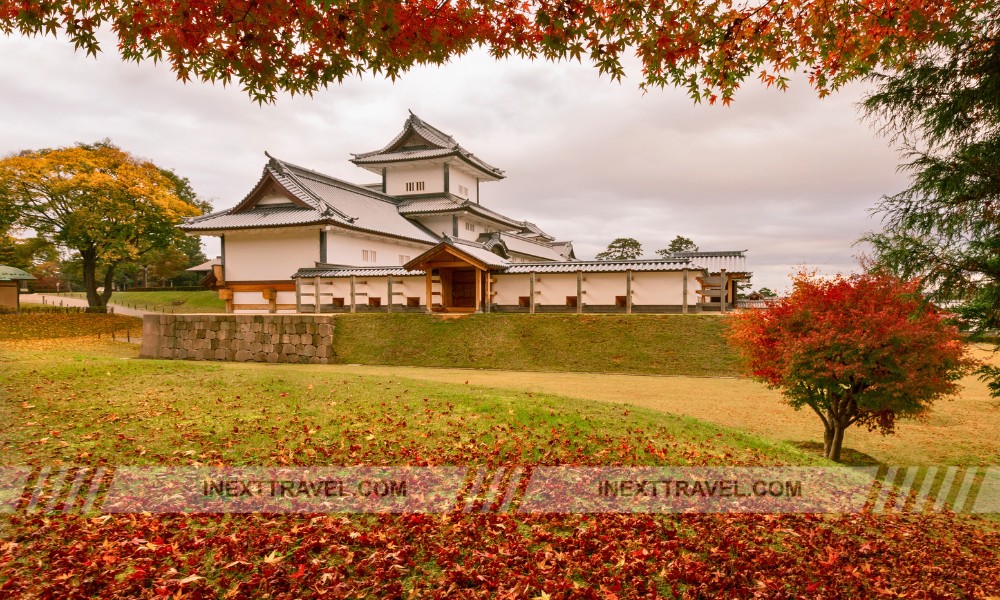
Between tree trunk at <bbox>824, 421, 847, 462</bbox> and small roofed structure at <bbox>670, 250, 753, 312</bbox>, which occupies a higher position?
small roofed structure at <bbox>670, 250, 753, 312</bbox>

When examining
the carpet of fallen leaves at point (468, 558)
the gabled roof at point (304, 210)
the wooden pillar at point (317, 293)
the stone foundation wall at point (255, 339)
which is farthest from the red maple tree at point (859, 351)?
the gabled roof at point (304, 210)

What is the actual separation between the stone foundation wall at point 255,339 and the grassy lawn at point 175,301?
57.4 feet

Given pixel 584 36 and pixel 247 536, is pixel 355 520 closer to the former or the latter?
pixel 247 536

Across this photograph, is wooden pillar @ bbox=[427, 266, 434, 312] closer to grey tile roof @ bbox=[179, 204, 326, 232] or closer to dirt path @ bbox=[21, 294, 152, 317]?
grey tile roof @ bbox=[179, 204, 326, 232]

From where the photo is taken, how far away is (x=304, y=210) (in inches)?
1042

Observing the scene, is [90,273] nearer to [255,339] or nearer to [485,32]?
[255,339]

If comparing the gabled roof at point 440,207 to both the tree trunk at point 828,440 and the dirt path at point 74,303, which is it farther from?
the tree trunk at point 828,440

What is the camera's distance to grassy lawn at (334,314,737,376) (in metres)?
17.0

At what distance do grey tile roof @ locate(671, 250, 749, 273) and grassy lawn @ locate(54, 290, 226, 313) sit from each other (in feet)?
101

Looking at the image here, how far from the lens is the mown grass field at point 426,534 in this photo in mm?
3734

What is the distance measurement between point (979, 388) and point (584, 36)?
17.3m

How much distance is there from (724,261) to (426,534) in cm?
2452

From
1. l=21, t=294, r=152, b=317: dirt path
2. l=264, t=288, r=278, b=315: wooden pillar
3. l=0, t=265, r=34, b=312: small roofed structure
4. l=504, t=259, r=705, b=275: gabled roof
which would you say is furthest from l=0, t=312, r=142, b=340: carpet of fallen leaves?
l=504, t=259, r=705, b=275: gabled roof

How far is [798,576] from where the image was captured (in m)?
4.12
